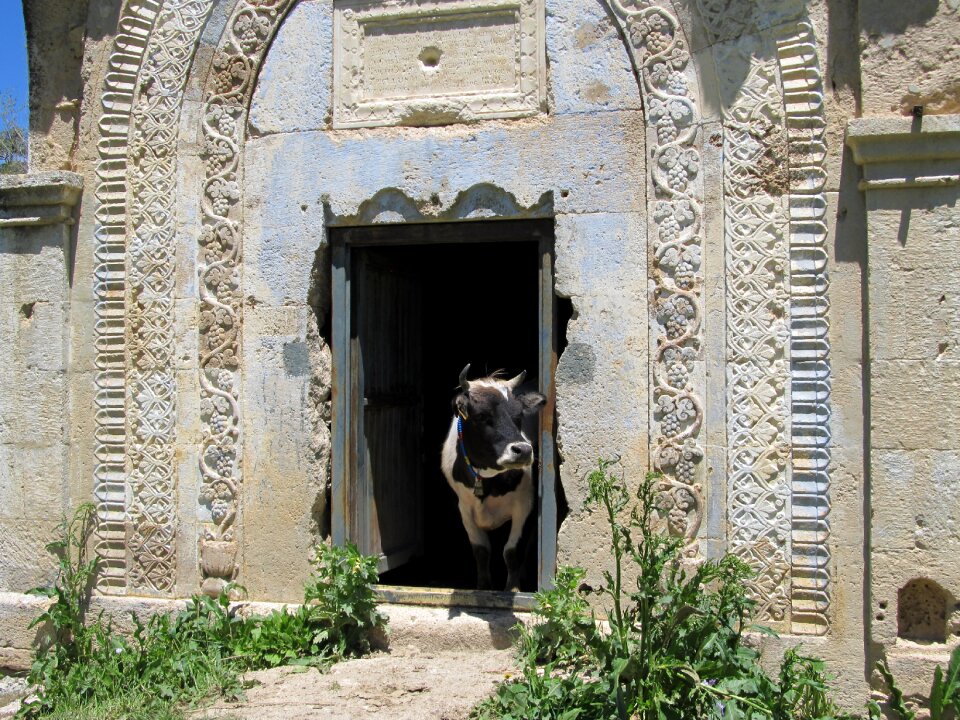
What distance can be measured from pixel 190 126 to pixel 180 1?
2.43 ft

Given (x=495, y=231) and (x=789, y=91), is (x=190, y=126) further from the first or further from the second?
A: (x=789, y=91)

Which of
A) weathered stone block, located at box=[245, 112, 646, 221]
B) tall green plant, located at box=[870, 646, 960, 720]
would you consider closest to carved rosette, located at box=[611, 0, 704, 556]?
weathered stone block, located at box=[245, 112, 646, 221]

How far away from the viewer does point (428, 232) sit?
5414mm

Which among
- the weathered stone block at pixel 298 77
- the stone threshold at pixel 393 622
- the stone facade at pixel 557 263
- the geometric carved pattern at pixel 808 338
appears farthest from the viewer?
the weathered stone block at pixel 298 77

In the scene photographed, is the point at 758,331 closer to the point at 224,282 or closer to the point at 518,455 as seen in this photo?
the point at 518,455

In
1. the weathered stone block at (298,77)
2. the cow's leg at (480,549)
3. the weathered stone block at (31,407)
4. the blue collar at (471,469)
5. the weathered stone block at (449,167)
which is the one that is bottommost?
the cow's leg at (480,549)

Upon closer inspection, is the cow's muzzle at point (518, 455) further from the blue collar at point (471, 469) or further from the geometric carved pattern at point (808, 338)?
the geometric carved pattern at point (808, 338)

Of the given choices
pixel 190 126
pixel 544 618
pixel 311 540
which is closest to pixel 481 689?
pixel 544 618

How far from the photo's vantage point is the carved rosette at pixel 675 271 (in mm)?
4871

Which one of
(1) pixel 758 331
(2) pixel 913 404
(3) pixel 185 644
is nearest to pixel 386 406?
(3) pixel 185 644

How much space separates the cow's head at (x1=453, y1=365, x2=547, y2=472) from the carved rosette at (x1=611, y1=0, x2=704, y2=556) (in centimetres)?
81

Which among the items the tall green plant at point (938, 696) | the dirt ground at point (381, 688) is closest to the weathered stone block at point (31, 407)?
the dirt ground at point (381, 688)

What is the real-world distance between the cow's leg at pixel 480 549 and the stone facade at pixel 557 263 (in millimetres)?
1128

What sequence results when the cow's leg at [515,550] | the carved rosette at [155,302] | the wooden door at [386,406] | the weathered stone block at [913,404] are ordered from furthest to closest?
the cow's leg at [515,550] → the wooden door at [386,406] → the carved rosette at [155,302] → the weathered stone block at [913,404]
